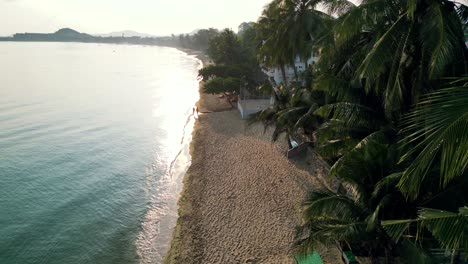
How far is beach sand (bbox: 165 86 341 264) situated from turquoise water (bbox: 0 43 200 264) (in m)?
1.53

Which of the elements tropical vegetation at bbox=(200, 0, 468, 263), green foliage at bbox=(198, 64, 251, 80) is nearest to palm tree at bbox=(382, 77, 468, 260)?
tropical vegetation at bbox=(200, 0, 468, 263)

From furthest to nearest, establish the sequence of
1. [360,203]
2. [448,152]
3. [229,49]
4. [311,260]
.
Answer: [229,49] < [311,260] < [360,203] < [448,152]

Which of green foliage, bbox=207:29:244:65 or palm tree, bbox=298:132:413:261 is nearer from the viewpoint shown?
palm tree, bbox=298:132:413:261

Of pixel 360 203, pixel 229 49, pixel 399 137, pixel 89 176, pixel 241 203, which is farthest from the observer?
pixel 229 49

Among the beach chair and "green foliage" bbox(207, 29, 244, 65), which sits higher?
"green foliage" bbox(207, 29, 244, 65)

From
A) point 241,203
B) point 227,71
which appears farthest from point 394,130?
point 227,71

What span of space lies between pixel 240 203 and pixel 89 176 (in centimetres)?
1313

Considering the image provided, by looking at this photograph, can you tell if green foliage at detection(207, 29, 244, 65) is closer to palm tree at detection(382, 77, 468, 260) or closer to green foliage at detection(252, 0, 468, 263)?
green foliage at detection(252, 0, 468, 263)

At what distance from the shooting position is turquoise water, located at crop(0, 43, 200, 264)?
1633 cm

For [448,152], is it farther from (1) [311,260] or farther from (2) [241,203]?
(2) [241,203]

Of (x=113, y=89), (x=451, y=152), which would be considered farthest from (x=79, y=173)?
(x=113, y=89)

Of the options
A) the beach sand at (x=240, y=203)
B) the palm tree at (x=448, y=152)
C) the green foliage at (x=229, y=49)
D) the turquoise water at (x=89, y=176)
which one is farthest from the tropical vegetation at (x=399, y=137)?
the green foliage at (x=229, y=49)

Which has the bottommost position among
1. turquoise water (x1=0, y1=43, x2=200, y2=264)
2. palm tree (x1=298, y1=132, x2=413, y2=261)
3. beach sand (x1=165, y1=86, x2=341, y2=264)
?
turquoise water (x1=0, y1=43, x2=200, y2=264)

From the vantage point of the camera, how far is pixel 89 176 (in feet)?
80.1
